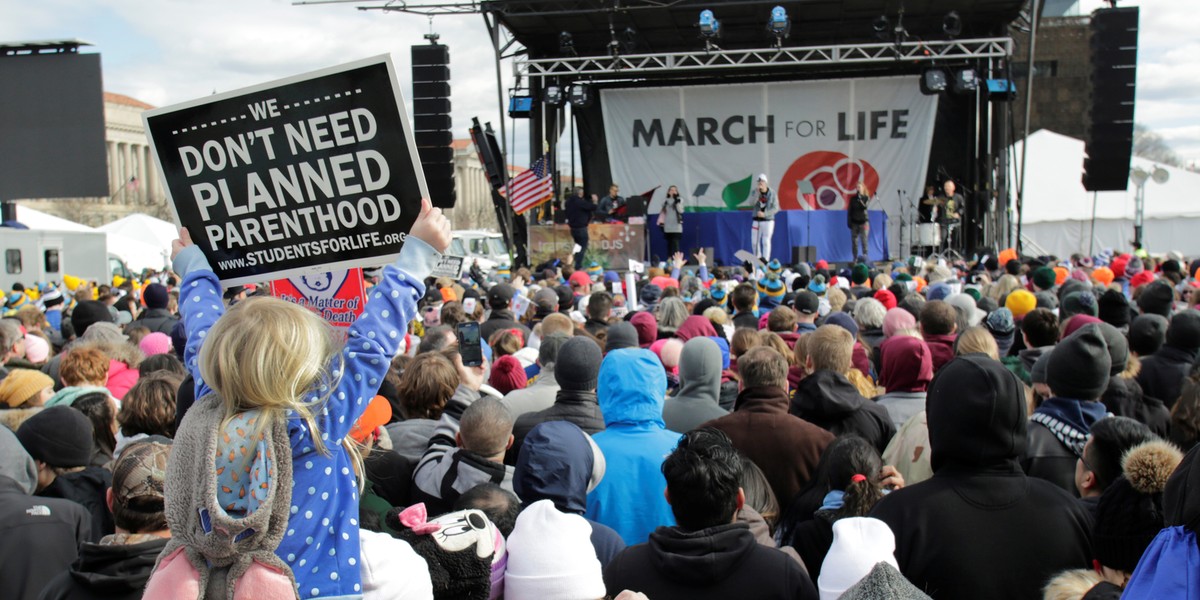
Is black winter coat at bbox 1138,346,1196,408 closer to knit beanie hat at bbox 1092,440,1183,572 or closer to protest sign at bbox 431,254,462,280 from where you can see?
knit beanie hat at bbox 1092,440,1183,572

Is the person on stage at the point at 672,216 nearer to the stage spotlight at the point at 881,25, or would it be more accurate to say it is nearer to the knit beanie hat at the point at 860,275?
the stage spotlight at the point at 881,25

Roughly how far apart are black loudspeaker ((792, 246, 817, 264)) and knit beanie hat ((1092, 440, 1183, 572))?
15.2m

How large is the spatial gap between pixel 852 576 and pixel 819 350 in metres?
2.18

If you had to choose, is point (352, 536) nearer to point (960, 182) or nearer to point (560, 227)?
point (560, 227)

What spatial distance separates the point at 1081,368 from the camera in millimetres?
3758

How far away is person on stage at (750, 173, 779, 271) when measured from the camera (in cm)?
1741

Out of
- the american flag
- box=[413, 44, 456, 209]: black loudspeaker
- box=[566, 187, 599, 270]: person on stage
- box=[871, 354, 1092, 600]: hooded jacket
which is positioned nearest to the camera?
box=[871, 354, 1092, 600]: hooded jacket

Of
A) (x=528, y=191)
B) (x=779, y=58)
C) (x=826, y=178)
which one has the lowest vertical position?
(x=528, y=191)

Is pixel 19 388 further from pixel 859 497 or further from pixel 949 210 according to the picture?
pixel 949 210

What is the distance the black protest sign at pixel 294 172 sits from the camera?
266 centimetres

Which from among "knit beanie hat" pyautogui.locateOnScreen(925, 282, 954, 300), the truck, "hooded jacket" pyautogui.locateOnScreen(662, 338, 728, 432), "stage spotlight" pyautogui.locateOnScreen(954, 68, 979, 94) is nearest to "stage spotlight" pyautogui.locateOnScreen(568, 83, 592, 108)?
"stage spotlight" pyautogui.locateOnScreen(954, 68, 979, 94)

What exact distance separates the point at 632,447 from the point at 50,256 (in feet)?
74.1

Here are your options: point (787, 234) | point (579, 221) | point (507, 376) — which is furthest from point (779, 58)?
Answer: point (507, 376)

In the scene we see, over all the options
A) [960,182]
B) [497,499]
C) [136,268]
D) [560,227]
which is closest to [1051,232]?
[960,182]
